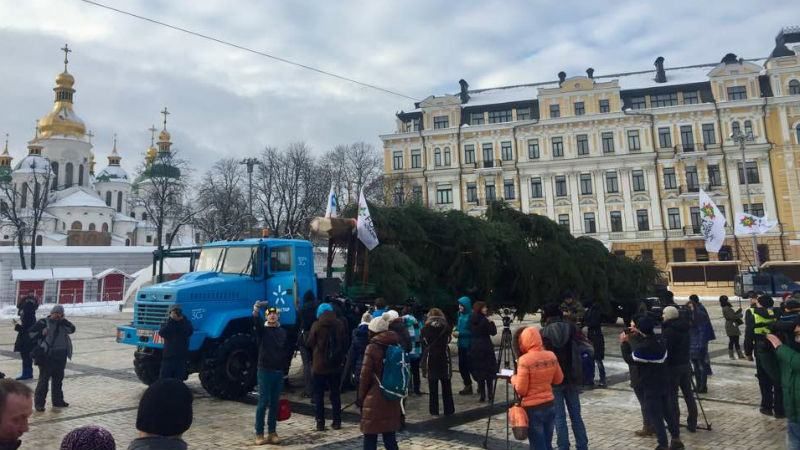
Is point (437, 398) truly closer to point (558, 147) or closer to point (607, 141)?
point (558, 147)

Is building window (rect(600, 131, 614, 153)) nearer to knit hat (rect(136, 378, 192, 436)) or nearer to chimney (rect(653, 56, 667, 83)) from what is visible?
chimney (rect(653, 56, 667, 83))

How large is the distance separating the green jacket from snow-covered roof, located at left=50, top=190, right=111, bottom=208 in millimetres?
70248

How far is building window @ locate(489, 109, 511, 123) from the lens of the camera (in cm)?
4920

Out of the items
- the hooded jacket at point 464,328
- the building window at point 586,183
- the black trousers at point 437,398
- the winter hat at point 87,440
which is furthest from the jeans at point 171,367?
the building window at point 586,183

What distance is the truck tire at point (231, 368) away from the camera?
30.6 feet

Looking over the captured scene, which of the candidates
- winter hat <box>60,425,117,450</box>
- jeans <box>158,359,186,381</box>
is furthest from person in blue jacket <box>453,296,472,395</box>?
winter hat <box>60,425,117,450</box>

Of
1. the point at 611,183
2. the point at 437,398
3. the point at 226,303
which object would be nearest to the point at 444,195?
the point at 611,183

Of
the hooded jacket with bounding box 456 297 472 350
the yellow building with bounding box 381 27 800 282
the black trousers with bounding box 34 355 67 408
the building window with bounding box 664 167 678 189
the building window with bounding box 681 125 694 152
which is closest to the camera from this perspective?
the black trousers with bounding box 34 355 67 408

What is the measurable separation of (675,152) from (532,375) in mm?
45448

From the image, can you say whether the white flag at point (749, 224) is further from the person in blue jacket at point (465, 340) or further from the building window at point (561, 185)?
the person in blue jacket at point (465, 340)

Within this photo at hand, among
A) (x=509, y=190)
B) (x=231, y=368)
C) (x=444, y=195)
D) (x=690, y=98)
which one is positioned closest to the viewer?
(x=231, y=368)

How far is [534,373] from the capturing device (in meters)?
5.10

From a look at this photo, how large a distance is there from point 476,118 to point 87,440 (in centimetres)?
4973

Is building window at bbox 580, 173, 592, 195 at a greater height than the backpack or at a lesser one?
greater
